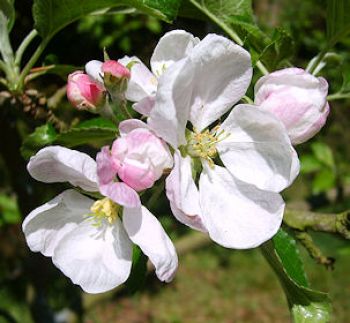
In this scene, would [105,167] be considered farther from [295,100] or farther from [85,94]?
[295,100]

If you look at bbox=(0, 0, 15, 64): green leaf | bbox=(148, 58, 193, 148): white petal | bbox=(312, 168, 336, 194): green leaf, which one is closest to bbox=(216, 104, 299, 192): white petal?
bbox=(148, 58, 193, 148): white petal

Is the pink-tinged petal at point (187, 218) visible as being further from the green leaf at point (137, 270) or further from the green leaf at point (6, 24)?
the green leaf at point (6, 24)

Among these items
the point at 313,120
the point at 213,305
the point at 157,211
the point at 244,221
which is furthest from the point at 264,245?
the point at 213,305

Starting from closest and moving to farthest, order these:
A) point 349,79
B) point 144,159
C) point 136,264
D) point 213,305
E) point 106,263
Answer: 1. point 144,159
2. point 106,263
3. point 136,264
4. point 349,79
5. point 213,305

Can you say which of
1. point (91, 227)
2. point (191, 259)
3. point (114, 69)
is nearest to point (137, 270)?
point (91, 227)

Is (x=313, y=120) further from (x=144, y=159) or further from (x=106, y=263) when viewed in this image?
(x=106, y=263)

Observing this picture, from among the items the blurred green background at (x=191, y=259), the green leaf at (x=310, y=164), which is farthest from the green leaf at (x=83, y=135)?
the green leaf at (x=310, y=164)
